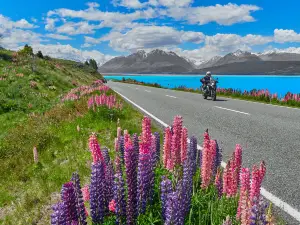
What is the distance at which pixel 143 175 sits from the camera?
2.50 metres

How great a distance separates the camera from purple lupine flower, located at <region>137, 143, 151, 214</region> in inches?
98.0

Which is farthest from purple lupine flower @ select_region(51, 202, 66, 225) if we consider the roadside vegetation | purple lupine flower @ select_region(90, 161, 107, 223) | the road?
the roadside vegetation

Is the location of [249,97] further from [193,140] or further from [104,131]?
[193,140]

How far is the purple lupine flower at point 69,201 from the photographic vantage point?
224 centimetres

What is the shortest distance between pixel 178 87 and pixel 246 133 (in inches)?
1312

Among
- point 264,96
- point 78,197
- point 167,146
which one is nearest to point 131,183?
point 78,197

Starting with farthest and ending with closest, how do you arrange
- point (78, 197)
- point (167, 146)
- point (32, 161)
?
point (32, 161) → point (167, 146) → point (78, 197)

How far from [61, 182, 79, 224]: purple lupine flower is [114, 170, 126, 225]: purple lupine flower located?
0.37 m

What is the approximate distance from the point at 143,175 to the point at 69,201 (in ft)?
1.94

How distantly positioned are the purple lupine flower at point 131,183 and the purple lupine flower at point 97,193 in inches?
9.3

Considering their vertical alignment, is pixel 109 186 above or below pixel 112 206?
above

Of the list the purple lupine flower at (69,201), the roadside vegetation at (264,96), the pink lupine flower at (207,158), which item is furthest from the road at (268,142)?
Result: the roadside vegetation at (264,96)

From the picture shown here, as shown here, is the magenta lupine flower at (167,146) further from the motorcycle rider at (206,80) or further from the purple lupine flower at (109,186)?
the motorcycle rider at (206,80)

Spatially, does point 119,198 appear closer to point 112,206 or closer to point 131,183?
point 131,183
